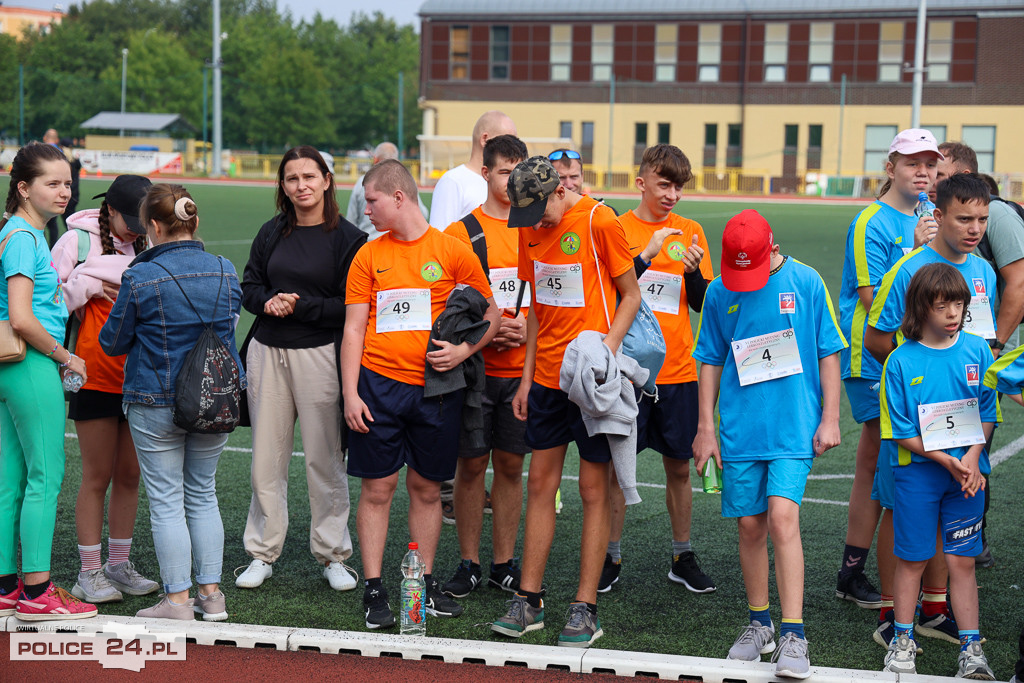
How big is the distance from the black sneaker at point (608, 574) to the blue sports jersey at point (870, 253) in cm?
144

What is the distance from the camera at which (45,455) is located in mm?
4566

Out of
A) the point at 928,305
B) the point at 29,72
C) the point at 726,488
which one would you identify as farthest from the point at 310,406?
the point at 29,72

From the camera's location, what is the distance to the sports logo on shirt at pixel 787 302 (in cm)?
425

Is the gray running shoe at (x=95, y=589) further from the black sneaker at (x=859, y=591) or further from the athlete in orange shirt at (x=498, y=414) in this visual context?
A: the black sneaker at (x=859, y=591)

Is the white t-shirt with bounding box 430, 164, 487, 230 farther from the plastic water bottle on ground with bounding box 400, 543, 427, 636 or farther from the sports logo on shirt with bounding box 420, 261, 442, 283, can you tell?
the plastic water bottle on ground with bounding box 400, 543, 427, 636

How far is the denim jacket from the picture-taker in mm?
4469

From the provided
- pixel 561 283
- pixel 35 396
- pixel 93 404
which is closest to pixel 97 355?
pixel 93 404

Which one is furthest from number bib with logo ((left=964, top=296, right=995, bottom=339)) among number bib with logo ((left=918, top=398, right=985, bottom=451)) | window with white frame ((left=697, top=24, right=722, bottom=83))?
window with white frame ((left=697, top=24, right=722, bottom=83))

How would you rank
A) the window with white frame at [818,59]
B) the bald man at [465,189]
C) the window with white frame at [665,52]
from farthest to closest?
the window with white frame at [665,52], the window with white frame at [818,59], the bald man at [465,189]

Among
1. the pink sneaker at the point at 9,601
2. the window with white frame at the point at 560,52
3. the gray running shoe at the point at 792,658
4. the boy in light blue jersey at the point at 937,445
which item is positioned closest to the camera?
the gray running shoe at the point at 792,658

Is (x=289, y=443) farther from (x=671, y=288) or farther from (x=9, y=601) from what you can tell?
(x=671, y=288)

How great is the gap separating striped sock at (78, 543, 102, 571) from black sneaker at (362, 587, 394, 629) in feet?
4.34

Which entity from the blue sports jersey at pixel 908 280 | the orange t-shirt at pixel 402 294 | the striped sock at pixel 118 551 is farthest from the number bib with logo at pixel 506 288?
the striped sock at pixel 118 551

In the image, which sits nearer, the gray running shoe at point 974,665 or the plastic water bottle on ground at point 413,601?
the gray running shoe at point 974,665
